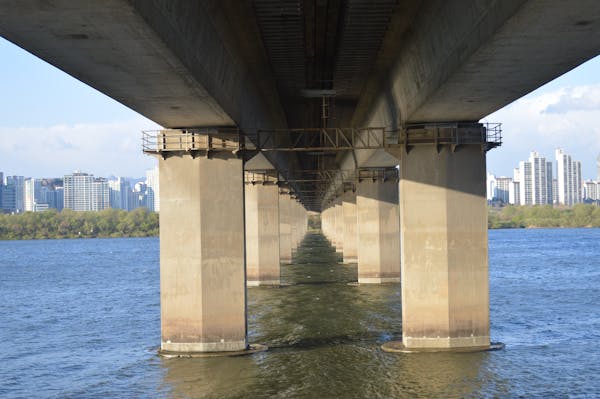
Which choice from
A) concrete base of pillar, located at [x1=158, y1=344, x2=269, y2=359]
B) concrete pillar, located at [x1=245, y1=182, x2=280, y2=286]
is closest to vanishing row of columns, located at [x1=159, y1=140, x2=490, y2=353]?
concrete base of pillar, located at [x1=158, y1=344, x2=269, y2=359]

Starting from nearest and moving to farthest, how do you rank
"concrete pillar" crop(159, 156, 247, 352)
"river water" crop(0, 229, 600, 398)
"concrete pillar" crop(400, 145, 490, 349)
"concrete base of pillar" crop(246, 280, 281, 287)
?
"river water" crop(0, 229, 600, 398) → "concrete pillar" crop(400, 145, 490, 349) → "concrete pillar" crop(159, 156, 247, 352) → "concrete base of pillar" crop(246, 280, 281, 287)

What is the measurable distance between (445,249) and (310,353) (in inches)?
263

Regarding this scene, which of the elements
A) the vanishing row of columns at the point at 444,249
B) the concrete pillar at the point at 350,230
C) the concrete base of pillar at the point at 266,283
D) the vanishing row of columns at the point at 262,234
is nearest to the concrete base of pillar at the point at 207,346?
the vanishing row of columns at the point at 444,249

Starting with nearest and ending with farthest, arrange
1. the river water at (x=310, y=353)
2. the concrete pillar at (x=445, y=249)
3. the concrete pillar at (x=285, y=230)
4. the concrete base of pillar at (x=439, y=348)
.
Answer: the river water at (x=310, y=353)
the concrete base of pillar at (x=439, y=348)
the concrete pillar at (x=445, y=249)
the concrete pillar at (x=285, y=230)

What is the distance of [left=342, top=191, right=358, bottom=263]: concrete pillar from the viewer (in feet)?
278

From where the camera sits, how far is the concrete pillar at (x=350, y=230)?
278ft

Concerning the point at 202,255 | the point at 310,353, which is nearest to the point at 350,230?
the point at 310,353

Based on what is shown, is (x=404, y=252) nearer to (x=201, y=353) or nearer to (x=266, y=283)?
(x=201, y=353)

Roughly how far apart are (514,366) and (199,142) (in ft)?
46.9

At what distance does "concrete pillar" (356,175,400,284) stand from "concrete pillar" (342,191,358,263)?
933 inches

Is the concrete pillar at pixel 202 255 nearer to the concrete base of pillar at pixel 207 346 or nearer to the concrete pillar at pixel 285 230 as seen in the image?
the concrete base of pillar at pixel 207 346

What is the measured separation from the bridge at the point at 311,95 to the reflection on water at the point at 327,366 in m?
1.62

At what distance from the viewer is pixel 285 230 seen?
93.6 meters

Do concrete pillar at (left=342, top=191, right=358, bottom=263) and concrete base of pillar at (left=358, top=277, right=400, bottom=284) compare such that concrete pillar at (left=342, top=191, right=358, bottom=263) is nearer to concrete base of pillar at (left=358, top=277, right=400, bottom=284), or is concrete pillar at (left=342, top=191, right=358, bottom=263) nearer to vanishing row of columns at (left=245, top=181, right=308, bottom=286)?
vanishing row of columns at (left=245, top=181, right=308, bottom=286)
